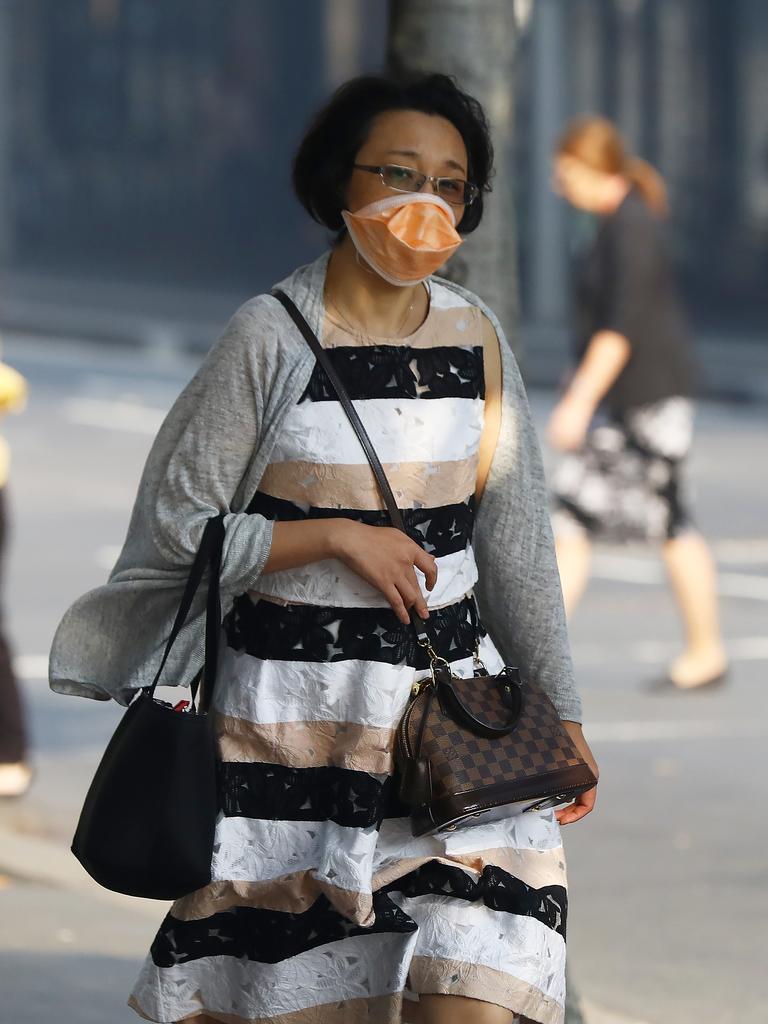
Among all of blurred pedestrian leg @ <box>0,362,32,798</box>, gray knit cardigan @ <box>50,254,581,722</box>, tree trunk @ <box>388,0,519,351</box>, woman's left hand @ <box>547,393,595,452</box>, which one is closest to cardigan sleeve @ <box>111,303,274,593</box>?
gray knit cardigan @ <box>50,254,581,722</box>

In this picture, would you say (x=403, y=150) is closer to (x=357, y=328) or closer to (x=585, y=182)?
(x=357, y=328)

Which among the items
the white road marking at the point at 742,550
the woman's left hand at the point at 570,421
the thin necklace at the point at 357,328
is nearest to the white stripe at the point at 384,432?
the thin necklace at the point at 357,328

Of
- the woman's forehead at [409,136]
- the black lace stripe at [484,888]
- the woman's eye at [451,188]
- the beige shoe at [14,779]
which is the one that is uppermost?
the woman's forehead at [409,136]

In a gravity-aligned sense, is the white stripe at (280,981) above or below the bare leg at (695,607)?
above

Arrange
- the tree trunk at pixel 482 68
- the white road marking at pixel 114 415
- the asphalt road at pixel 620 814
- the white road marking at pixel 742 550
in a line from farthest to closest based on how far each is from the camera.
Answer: the white road marking at pixel 114 415, the white road marking at pixel 742 550, the asphalt road at pixel 620 814, the tree trunk at pixel 482 68

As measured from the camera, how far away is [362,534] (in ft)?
10.4

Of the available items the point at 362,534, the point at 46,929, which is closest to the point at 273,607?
the point at 362,534

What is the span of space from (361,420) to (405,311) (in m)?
0.23

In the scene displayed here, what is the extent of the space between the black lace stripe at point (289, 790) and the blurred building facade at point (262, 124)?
1018 inches

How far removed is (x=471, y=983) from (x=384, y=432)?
0.80 meters

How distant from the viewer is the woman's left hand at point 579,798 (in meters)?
3.44

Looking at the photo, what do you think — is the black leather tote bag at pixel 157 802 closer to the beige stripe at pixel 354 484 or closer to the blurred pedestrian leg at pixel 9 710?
the beige stripe at pixel 354 484

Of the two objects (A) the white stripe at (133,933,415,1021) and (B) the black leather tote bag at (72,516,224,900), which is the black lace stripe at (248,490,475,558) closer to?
(B) the black leather tote bag at (72,516,224,900)

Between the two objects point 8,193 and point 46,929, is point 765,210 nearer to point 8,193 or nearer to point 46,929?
point 8,193
